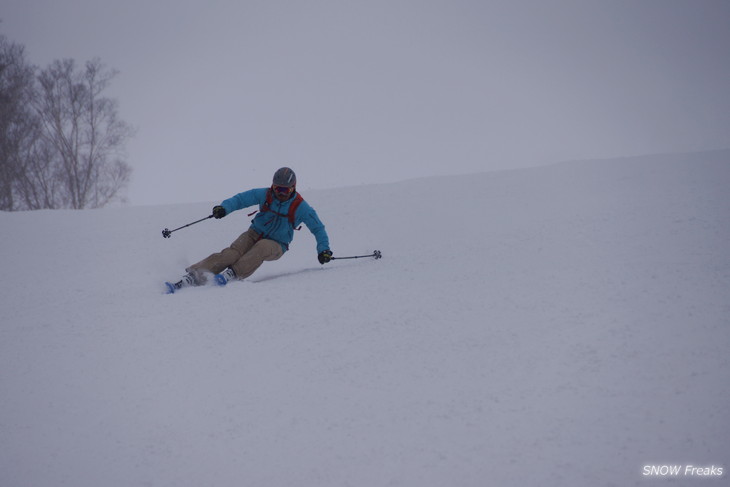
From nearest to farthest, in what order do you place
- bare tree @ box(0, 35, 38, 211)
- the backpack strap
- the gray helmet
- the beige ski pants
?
the beige ski pants
the gray helmet
the backpack strap
bare tree @ box(0, 35, 38, 211)

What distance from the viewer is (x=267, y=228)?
594 cm

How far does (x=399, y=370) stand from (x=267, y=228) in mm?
3507

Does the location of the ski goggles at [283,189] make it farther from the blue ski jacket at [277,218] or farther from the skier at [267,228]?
the blue ski jacket at [277,218]

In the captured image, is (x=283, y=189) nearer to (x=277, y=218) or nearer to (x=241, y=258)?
(x=277, y=218)

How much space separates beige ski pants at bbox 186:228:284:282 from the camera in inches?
209

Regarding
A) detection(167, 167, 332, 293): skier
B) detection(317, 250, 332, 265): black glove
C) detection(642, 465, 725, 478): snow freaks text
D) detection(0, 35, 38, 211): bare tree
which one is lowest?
detection(642, 465, 725, 478): snow freaks text

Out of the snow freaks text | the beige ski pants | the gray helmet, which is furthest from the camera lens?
the gray helmet

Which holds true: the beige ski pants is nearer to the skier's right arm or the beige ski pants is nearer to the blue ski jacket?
the blue ski jacket

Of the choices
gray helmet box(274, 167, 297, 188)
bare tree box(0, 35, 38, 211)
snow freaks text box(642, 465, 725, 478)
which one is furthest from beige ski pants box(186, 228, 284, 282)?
bare tree box(0, 35, 38, 211)

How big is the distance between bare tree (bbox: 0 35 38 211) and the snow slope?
593 inches

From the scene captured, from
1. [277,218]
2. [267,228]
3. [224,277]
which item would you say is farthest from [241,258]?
[277,218]

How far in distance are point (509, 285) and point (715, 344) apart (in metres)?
1.55

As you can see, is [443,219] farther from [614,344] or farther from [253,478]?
[253,478]

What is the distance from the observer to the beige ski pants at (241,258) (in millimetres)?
5305
